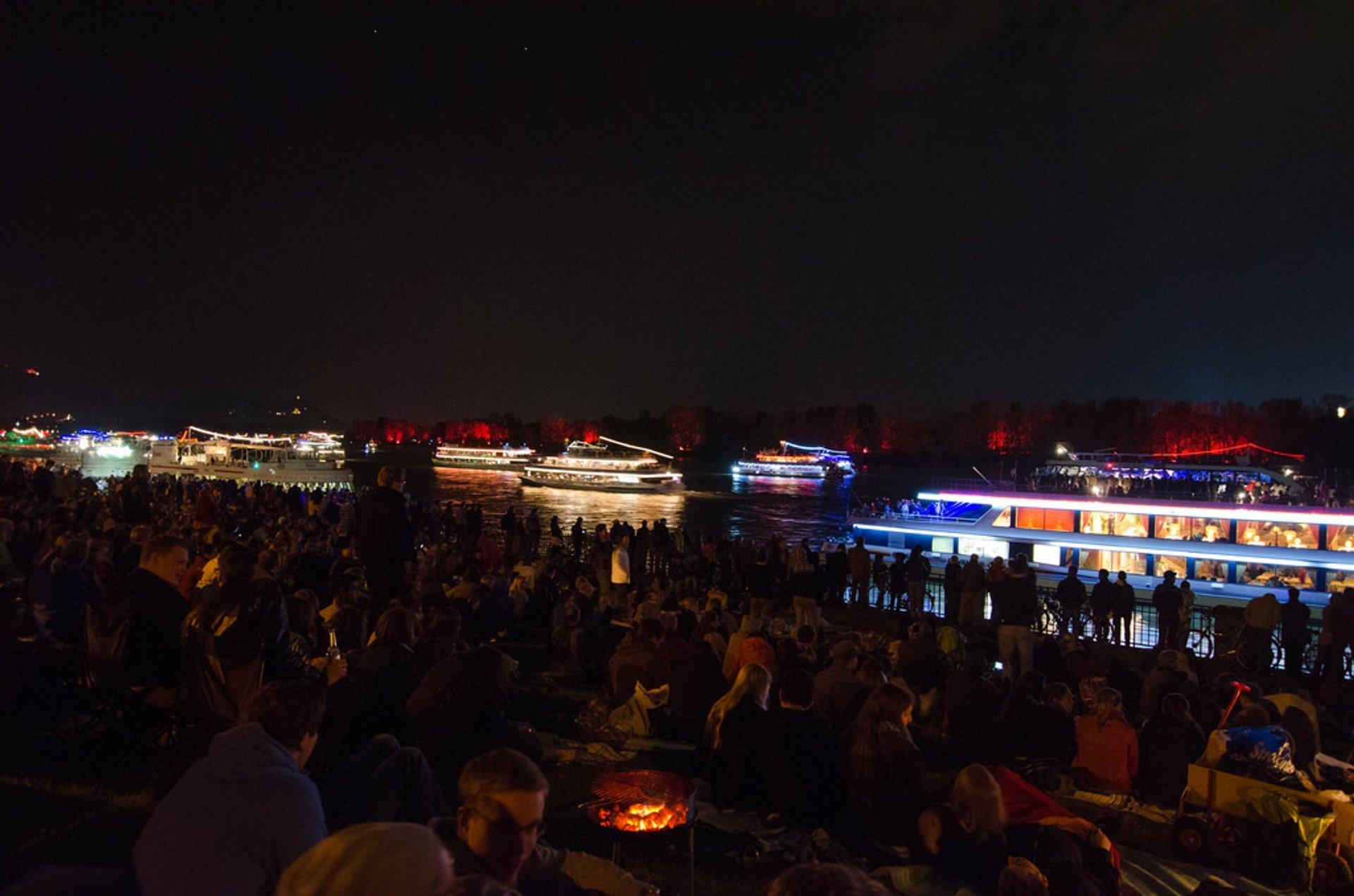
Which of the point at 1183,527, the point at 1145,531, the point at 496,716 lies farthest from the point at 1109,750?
the point at 1183,527

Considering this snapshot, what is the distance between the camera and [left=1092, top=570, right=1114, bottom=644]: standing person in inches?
586

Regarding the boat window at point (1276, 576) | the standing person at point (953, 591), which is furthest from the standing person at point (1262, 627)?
the boat window at point (1276, 576)

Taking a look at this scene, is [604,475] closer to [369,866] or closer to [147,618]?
[147,618]

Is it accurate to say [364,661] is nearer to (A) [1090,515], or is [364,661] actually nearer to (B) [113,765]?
(B) [113,765]

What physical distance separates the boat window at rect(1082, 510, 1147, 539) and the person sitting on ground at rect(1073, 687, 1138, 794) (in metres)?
17.4

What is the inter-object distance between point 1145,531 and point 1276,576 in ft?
10.0

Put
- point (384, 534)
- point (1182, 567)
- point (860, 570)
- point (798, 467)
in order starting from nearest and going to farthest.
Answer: point (384, 534), point (860, 570), point (1182, 567), point (798, 467)

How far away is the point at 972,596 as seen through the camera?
1642cm

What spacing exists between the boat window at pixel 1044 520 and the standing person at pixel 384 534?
20088 millimetres

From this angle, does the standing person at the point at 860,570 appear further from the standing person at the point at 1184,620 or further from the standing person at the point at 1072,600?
the standing person at the point at 1184,620

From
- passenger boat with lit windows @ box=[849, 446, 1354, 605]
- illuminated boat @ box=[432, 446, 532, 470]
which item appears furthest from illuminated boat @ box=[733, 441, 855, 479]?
passenger boat with lit windows @ box=[849, 446, 1354, 605]

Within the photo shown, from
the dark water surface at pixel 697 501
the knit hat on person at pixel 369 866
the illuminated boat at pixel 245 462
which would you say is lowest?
the dark water surface at pixel 697 501

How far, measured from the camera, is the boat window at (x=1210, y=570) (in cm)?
2160

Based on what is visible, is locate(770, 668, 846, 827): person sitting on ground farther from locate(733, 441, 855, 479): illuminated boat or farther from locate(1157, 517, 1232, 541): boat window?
locate(733, 441, 855, 479): illuminated boat
